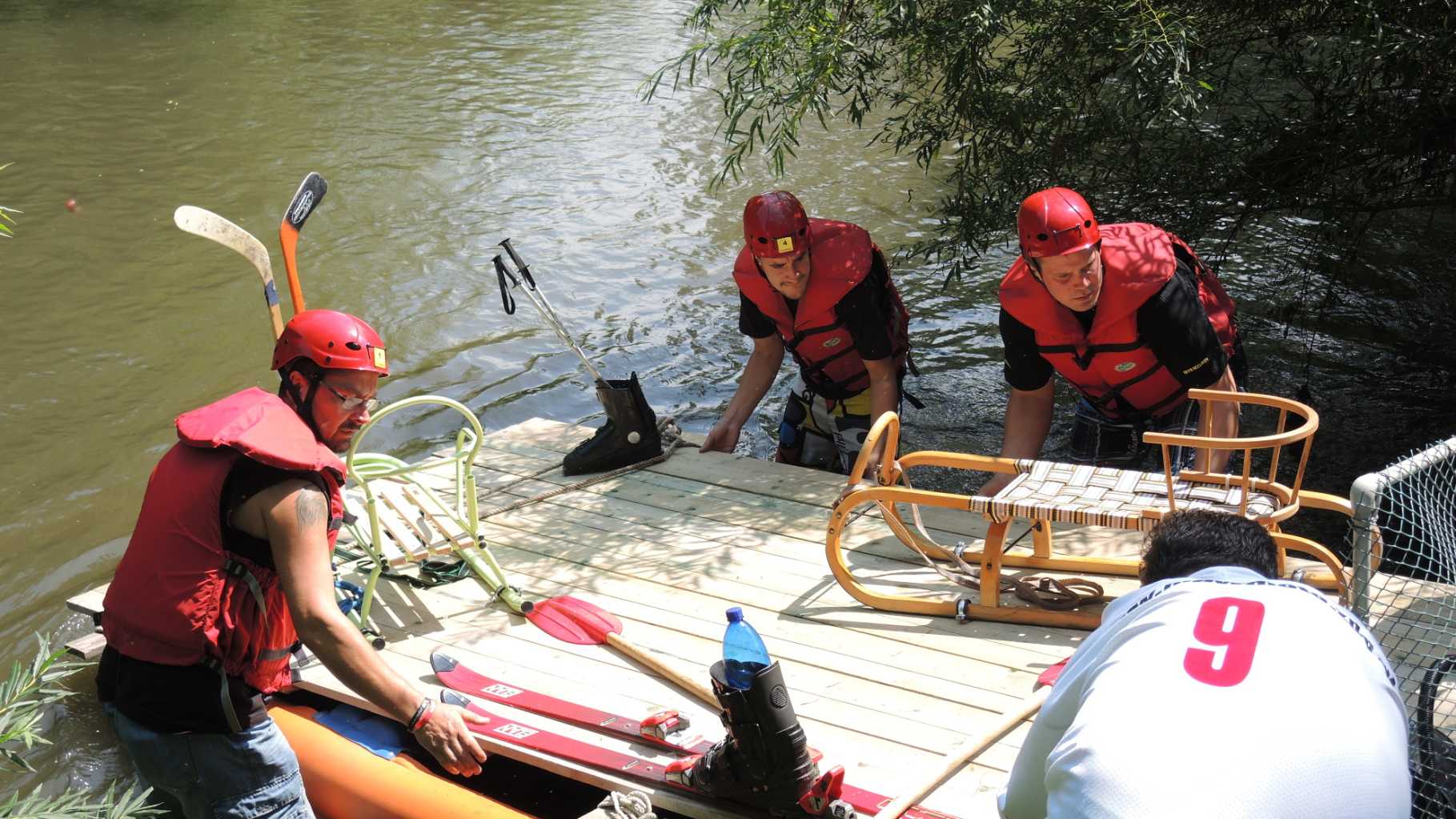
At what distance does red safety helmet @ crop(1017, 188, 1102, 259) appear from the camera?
159 inches

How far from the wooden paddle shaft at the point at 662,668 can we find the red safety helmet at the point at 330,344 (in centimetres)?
144

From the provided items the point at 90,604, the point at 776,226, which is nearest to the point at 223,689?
the point at 90,604

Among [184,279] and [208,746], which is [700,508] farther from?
[184,279]

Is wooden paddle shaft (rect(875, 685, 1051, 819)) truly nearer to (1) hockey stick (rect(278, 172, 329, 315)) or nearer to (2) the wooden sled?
(2) the wooden sled

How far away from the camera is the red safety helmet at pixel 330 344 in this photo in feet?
9.59

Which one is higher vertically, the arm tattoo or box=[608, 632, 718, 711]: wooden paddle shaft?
the arm tattoo

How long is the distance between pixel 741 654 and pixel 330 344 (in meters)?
1.20

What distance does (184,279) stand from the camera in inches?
382

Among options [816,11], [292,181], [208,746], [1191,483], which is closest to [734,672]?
[208,746]

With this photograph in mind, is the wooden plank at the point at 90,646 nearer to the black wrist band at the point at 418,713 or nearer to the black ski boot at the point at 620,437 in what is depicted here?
the black ski boot at the point at 620,437

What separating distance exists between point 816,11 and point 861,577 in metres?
2.91

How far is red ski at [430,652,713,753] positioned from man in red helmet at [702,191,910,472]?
1.87 m

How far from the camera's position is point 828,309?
510cm

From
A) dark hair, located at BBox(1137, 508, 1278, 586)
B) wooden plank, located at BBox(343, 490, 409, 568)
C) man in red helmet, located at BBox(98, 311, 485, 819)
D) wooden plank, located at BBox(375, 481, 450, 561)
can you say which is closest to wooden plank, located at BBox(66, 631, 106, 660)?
wooden plank, located at BBox(343, 490, 409, 568)
